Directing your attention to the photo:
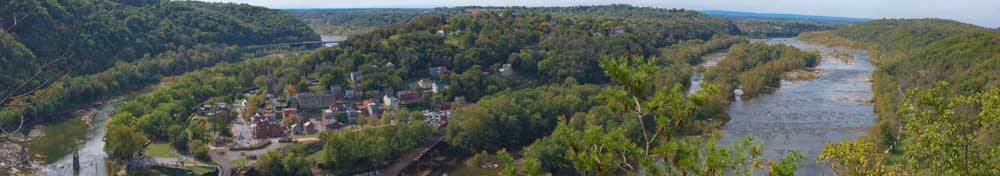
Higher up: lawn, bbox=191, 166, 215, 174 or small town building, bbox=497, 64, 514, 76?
small town building, bbox=497, 64, 514, 76

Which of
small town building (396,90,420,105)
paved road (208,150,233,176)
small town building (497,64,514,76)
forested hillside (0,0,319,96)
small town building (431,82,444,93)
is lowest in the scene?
paved road (208,150,233,176)

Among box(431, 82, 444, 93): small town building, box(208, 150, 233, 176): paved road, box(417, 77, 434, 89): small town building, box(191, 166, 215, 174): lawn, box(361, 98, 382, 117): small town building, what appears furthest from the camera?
box(417, 77, 434, 89): small town building

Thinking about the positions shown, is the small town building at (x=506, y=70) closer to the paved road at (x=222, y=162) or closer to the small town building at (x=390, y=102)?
the small town building at (x=390, y=102)

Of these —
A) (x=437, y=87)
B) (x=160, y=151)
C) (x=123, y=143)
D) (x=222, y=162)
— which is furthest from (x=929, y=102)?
(x=437, y=87)

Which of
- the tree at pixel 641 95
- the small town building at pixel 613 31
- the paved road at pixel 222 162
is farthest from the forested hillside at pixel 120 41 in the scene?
the small town building at pixel 613 31

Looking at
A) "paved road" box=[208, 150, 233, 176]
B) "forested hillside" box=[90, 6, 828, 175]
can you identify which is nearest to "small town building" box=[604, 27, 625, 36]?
"forested hillside" box=[90, 6, 828, 175]

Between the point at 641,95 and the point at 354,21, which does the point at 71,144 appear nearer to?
the point at 641,95

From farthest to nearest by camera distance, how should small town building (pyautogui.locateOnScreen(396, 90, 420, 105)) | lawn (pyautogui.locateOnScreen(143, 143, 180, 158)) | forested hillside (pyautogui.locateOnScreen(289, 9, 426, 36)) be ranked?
forested hillside (pyautogui.locateOnScreen(289, 9, 426, 36)), small town building (pyautogui.locateOnScreen(396, 90, 420, 105)), lawn (pyautogui.locateOnScreen(143, 143, 180, 158))

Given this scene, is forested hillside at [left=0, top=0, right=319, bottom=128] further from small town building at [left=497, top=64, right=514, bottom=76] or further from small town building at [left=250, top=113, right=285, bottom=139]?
small town building at [left=497, top=64, right=514, bottom=76]
